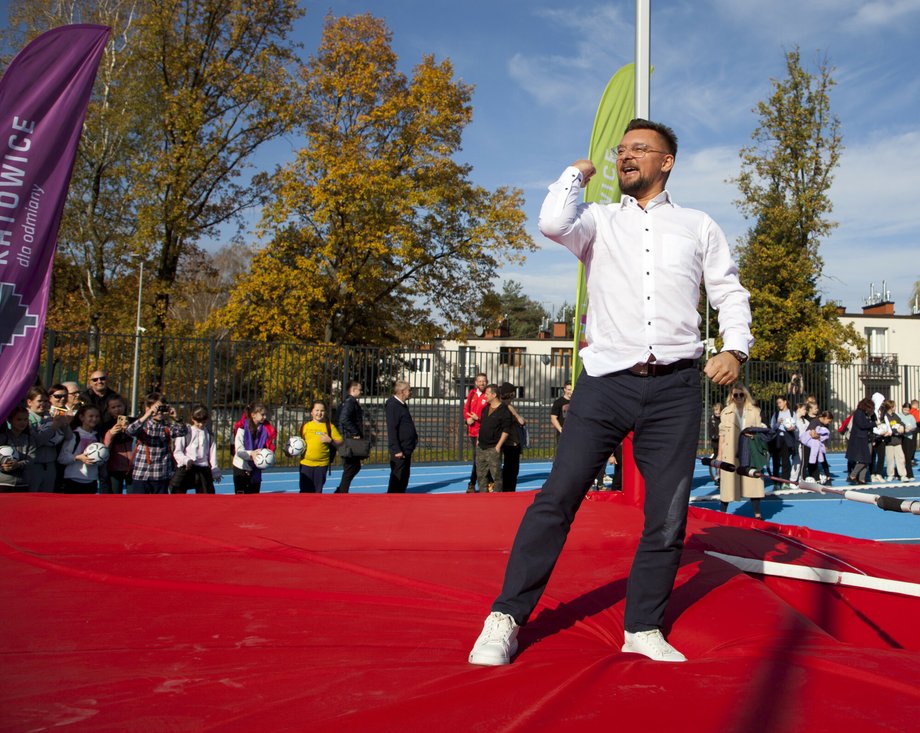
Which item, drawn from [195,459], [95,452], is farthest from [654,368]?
[195,459]

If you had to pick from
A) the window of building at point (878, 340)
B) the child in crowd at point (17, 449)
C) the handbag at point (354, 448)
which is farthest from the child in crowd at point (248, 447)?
the window of building at point (878, 340)

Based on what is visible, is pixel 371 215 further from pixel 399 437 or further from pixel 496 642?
pixel 496 642

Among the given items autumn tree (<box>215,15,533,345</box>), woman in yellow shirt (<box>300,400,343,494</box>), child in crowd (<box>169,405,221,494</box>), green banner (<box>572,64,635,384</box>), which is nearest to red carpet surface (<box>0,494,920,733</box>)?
green banner (<box>572,64,635,384</box>)

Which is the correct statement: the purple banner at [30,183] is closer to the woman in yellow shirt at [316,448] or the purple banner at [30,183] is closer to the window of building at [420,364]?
the woman in yellow shirt at [316,448]

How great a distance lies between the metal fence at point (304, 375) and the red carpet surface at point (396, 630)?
9.29 m

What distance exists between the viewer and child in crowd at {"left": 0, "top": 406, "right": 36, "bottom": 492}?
5.84 meters

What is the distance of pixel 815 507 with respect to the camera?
33.9 feet

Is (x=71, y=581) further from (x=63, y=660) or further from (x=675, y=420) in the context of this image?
(x=675, y=420)

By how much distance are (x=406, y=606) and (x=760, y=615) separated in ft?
3.53

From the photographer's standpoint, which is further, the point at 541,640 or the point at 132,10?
the point at 132,10

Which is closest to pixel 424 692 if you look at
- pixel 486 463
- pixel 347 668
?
pixel 347 668

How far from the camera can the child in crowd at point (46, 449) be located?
6375mm

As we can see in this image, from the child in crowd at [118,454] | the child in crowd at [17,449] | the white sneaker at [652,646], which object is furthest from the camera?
the child in crowd at [118,454]

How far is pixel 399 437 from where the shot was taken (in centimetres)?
941
